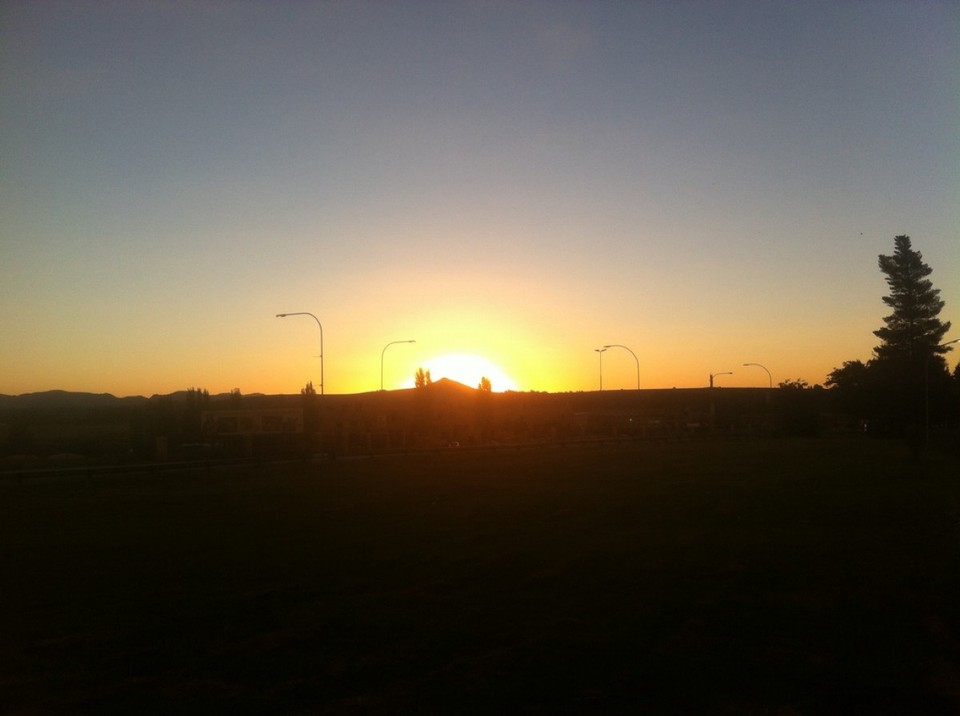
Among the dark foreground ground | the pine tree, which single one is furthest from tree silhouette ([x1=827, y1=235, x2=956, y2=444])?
the dark foreground ground

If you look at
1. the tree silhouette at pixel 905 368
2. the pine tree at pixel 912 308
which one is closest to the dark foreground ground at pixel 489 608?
the tree silhouette at pixel 905 368

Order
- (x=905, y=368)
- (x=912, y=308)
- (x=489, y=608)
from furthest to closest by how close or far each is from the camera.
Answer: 1. (x=912, y=308)
2. (x=905, y=368)
3. (x=489, y=608)

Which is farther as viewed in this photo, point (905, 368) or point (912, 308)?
point (912, 308)

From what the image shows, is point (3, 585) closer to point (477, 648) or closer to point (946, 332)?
point (477, 648)

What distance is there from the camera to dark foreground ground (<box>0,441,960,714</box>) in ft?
31.1

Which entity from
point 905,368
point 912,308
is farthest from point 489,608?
point 912,308

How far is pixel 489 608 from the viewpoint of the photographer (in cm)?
1355

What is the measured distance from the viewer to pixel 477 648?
1122cm

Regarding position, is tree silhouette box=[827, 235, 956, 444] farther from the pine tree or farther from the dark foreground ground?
the dark foreground ground

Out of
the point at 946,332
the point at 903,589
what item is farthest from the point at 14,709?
the point at 946,332

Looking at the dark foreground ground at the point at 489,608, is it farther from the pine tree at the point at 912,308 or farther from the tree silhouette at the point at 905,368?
the pine tree at the point at 912,308

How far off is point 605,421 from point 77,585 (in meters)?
143

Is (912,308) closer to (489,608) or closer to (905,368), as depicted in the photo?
(905,368)

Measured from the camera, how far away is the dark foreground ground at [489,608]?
948 cm
